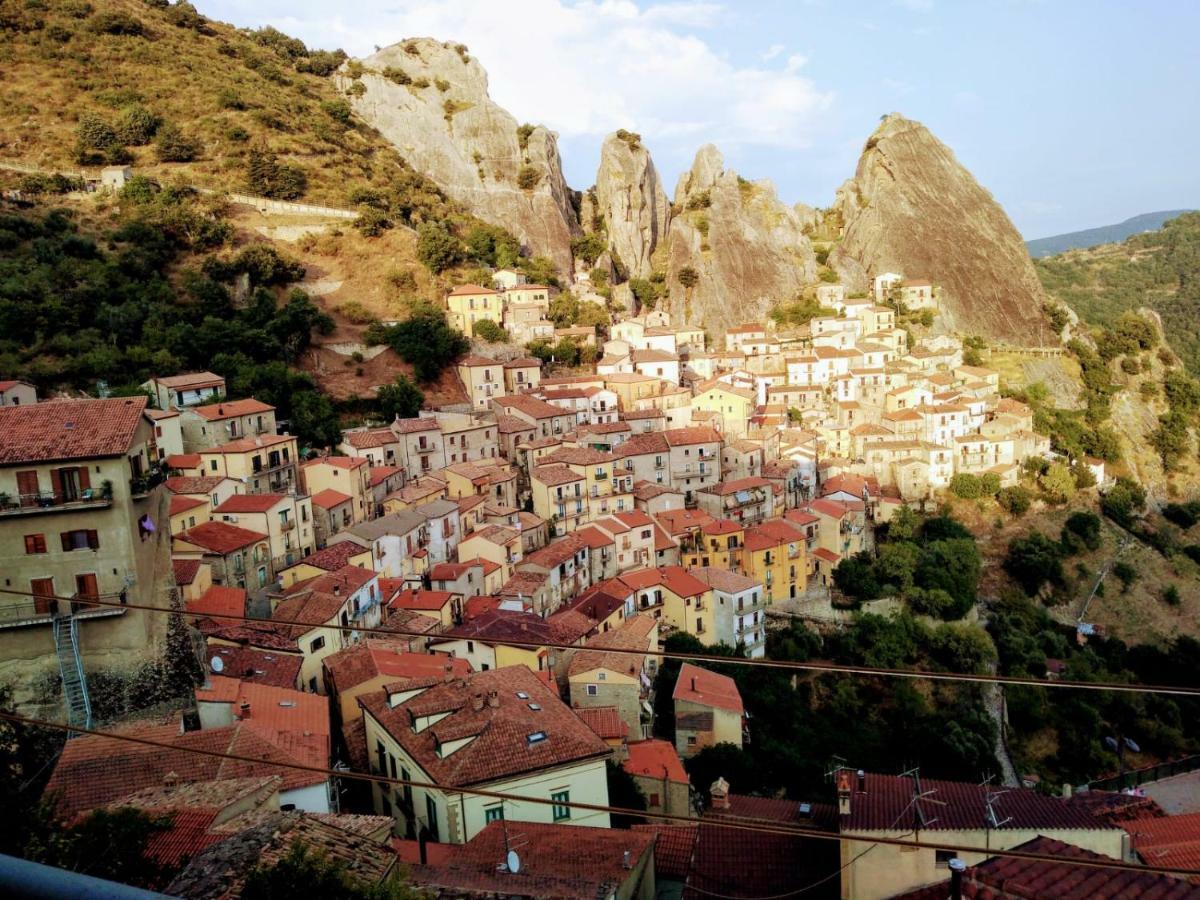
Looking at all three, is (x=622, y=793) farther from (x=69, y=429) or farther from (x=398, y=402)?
(x=398, y=402)

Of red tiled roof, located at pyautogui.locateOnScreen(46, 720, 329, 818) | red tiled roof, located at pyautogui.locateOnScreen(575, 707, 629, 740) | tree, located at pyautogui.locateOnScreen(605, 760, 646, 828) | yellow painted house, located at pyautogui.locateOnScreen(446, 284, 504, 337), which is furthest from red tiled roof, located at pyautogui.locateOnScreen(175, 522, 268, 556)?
yellow painted house, located at pyautogui.locateOnScreen(446, 284, 504, 337)

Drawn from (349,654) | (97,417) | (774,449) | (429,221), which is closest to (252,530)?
(349,654)

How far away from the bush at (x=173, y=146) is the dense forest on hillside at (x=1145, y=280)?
3211 inches

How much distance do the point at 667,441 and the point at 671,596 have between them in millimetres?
11005

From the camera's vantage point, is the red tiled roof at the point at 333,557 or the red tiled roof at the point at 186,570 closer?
the red tiled roof at the point at 186,570

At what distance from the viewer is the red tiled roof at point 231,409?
3141 centimetres

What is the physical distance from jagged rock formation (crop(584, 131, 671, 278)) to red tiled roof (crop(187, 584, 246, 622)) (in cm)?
5376

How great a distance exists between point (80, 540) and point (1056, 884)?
15500 mm

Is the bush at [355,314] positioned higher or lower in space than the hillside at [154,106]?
lower

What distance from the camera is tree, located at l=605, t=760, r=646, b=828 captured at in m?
17.0

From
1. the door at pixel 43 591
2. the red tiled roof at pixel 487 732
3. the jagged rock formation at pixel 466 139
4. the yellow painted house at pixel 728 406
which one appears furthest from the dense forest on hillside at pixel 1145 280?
the door at pixel 43 591

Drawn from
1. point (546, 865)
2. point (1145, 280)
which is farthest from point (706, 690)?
point (1145, 280)

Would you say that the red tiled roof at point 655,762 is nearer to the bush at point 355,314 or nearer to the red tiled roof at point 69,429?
the red tiled roof at point 69,429

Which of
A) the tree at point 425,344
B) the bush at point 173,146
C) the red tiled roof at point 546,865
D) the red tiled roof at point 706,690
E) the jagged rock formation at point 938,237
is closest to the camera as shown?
the red tiled roof at point 546,865
